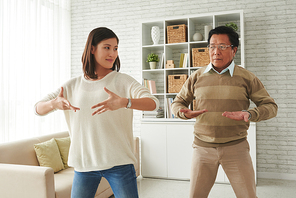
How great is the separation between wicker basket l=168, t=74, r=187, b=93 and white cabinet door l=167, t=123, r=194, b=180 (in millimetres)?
515

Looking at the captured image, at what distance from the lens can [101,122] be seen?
4.48 feet

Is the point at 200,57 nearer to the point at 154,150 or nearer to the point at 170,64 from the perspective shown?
the point at 170,64

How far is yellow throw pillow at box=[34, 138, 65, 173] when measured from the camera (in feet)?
9.93

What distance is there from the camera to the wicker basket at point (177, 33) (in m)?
4.10

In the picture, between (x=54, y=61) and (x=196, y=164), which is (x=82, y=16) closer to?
(x=54, y=61)

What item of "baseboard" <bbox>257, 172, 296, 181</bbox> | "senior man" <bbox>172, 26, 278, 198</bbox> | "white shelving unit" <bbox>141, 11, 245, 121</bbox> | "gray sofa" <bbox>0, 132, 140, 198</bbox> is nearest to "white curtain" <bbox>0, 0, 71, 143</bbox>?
"gray sofa" <bbox>0, 132, 140, 198</bbox>

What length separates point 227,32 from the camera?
1.87m

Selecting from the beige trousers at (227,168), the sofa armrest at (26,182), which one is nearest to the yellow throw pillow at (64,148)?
the sofa armrest at (26,182)

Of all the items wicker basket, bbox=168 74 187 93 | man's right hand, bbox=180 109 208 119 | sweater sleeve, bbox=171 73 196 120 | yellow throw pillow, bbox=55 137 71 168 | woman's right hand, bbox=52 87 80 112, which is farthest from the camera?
wicker basket, bbox=168 74 187 93

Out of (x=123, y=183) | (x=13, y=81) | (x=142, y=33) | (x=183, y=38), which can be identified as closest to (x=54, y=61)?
(x=13, y=81)

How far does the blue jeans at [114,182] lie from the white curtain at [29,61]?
2.55 meters

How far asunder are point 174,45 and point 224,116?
8.56 ft

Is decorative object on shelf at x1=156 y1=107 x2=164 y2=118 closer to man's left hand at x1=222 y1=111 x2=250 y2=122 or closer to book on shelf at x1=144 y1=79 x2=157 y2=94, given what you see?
book on shelf at x1=144 y1=79 x2=157 y2=94

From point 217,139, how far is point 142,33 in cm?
290
